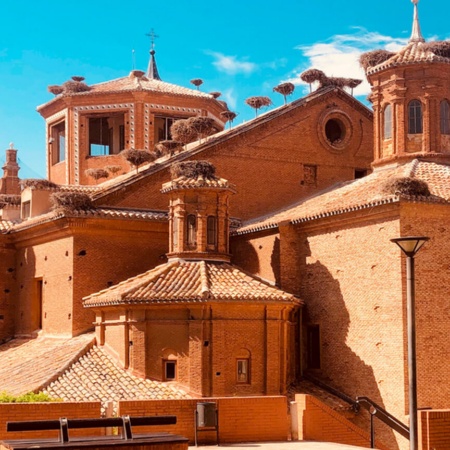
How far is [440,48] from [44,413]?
55.3 feet

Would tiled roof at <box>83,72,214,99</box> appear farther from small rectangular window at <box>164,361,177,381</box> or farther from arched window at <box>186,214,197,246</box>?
small rectangular window at <box>164,361,177,381</box>

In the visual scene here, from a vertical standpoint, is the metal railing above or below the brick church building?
below

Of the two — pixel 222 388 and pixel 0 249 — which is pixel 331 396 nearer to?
pixel 222 388

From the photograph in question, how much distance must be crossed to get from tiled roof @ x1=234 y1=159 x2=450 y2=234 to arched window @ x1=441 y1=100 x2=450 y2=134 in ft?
4.32

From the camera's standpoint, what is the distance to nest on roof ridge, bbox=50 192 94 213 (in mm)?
25656

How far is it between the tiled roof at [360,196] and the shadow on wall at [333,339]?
133cm

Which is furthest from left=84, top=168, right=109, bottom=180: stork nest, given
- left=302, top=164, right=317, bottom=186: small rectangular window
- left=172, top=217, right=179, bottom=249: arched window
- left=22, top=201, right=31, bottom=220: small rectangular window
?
left=172, top=217, right=179, bottom=249: arched window

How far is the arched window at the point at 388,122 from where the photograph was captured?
27.1 m

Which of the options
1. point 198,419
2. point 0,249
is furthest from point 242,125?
point 198,419

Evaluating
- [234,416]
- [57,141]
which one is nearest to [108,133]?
[57,141]

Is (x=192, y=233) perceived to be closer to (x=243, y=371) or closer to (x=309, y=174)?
(x=243, y=371)

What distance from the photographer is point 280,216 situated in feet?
86.8

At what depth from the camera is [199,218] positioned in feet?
79.6

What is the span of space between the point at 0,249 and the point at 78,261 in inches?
213
